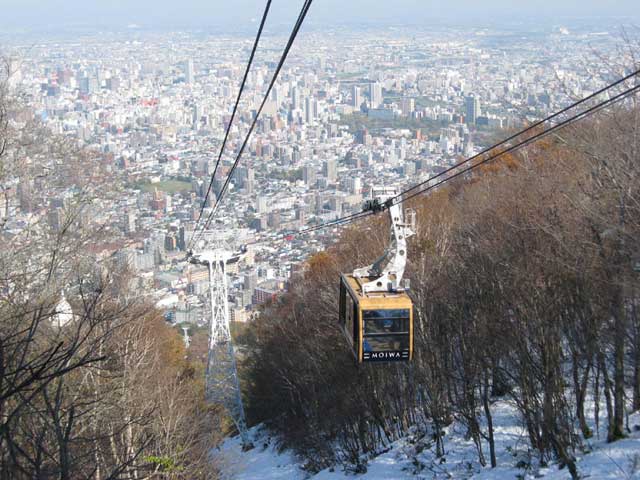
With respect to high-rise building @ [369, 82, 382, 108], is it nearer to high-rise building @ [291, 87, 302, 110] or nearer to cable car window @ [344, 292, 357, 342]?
high-rise building @ [291, 87, 302, 110]

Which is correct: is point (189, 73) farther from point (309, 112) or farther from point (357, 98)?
point (357, 98)

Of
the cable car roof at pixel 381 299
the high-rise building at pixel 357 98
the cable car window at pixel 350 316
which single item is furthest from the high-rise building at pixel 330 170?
the cable car roof at pixel 381 299

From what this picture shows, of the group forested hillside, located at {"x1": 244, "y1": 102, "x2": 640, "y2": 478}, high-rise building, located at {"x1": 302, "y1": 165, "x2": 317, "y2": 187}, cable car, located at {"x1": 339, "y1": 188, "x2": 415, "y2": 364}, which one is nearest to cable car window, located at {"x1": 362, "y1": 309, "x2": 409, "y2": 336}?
cable car, located at {"x1": 339, "y1": 188, "x2": 415, "y2": 364}

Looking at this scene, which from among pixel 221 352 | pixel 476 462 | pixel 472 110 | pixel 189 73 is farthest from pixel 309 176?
pixel 476 462

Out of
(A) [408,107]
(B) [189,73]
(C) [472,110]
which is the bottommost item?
(C) [472,110]

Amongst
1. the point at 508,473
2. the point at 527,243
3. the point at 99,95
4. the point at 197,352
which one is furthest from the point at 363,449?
the point at 99,95
